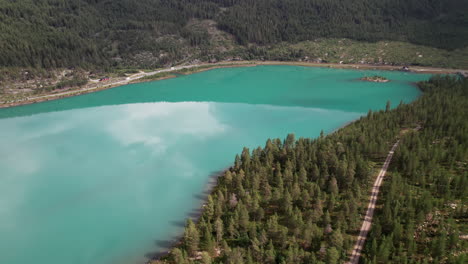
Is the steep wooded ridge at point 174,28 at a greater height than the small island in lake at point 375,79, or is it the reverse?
the steep wooded ridge at point 174,28

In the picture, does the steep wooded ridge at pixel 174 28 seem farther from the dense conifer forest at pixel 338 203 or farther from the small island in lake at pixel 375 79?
the dense conifer forest at pixel 338 203

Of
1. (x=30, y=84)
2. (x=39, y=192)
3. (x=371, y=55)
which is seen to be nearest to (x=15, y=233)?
(x=39, y=192)

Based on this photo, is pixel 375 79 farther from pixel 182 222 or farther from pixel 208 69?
pixel 182 222

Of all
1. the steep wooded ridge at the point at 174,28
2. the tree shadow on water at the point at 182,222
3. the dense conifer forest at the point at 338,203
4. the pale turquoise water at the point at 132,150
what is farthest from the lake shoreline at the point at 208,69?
the dense conifer forest at the point at 338,203

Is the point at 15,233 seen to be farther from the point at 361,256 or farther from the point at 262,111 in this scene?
the point at 262,111

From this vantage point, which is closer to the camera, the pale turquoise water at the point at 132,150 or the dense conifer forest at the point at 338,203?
the dense conifer forest at the point at 338,203
